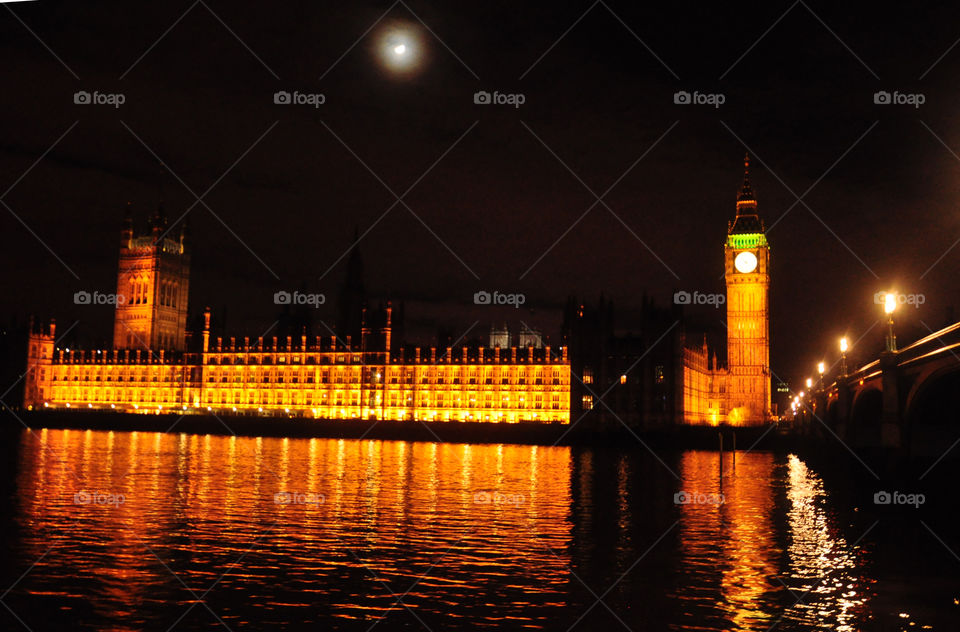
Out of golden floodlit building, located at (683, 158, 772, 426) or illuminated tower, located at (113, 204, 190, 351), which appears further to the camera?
illuminated tower, located at (113, 204, 190, 351)

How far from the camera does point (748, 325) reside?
15350cm

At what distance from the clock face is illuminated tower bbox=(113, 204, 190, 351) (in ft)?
332

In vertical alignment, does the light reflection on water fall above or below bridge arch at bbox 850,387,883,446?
below

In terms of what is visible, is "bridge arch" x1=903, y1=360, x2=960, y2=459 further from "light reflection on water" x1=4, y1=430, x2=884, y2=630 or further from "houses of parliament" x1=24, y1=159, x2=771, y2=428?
"light reflection on water" x1=4, y1=430, x2=884, y2=630

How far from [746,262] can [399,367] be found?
65116 millimetres

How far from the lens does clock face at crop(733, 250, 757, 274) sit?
154 meters

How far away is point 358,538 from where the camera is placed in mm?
24125

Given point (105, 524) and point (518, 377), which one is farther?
point (518, 377)

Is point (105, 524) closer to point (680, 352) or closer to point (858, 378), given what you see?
point (858, 378)

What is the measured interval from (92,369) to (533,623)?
144000 mm

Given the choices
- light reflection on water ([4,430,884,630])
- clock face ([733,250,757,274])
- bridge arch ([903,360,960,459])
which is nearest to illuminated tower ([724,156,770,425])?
clock face ([733,250,757,274])

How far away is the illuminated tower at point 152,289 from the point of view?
6457 inches

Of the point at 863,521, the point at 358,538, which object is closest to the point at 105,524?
the point at 358,538

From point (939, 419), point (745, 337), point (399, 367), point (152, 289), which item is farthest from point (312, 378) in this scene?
point (939, 419)
